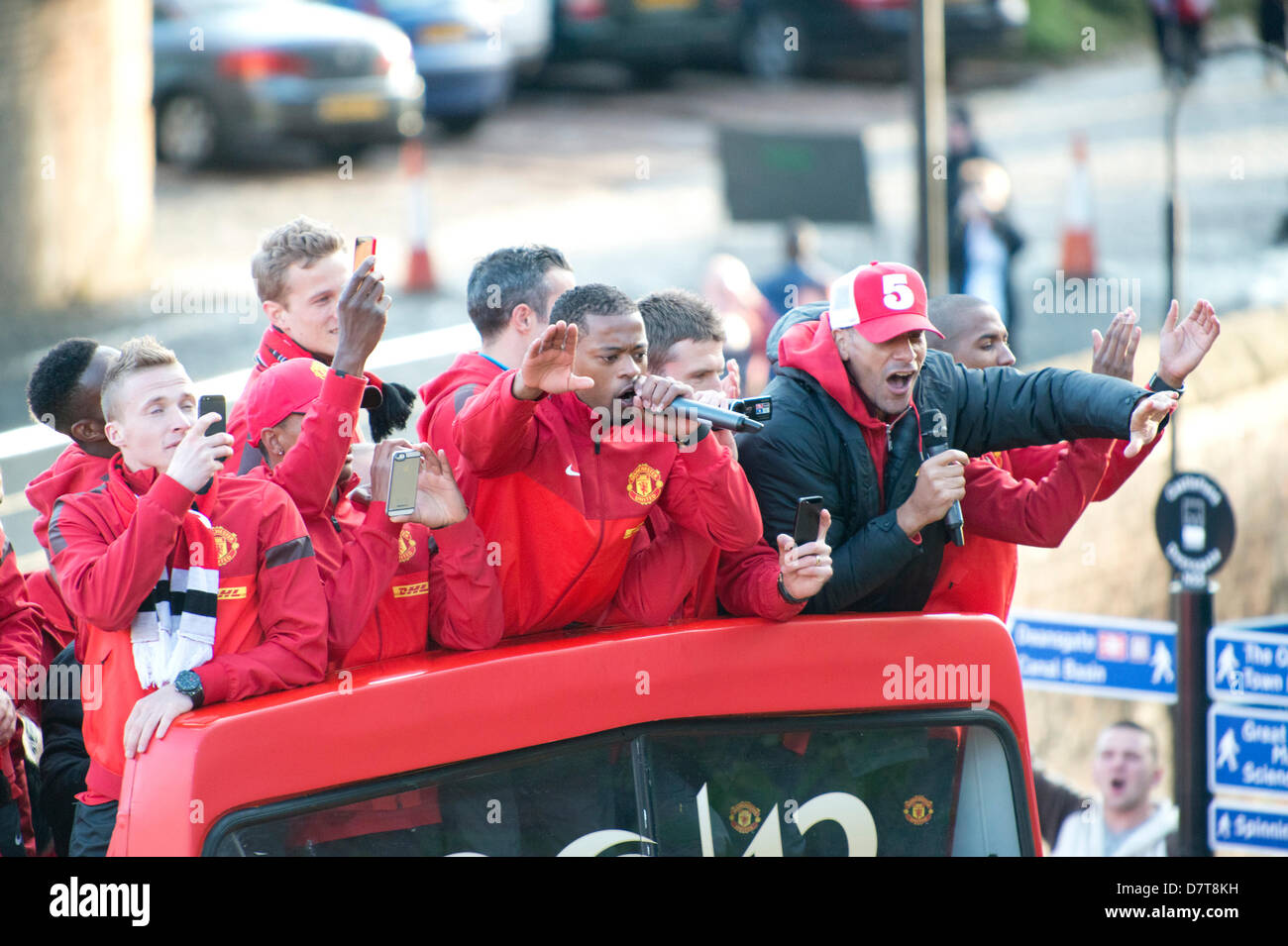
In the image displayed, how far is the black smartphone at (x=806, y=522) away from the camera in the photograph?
3785 mm

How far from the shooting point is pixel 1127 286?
589 inches

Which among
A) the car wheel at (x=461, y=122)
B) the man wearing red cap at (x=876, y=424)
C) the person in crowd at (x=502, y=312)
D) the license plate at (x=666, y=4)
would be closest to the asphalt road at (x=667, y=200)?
the car wheel at (x=461, y=122)

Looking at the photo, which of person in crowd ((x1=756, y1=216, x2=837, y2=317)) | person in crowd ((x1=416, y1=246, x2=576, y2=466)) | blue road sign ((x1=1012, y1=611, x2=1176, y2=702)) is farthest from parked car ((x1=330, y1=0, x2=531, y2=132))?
person in crowd ((x1=416, y1=246, x2=576, y2=466))

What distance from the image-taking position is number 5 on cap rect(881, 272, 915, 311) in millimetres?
4145

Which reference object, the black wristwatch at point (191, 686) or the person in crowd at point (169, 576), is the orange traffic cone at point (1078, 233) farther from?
the black wristwatch at point (191, 686)

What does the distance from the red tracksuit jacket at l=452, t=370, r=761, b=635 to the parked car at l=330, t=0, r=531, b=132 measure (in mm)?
15354

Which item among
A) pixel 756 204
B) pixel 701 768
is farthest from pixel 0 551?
pixel 756 204

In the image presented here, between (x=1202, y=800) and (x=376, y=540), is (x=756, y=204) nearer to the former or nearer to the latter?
(x=1202, y=800)

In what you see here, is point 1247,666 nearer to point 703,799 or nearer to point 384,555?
point 703,799

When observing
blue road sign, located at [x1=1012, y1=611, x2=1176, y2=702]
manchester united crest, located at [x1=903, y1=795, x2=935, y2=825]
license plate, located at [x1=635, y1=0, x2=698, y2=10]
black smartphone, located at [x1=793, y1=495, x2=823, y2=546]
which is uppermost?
license plate, located at [x1=635, y1=0, x2=698, y2=10]

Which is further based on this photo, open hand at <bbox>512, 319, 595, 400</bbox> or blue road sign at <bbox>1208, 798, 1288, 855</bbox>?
blue road sign at <bbox>1208, 798, 1288, 855</bbox>

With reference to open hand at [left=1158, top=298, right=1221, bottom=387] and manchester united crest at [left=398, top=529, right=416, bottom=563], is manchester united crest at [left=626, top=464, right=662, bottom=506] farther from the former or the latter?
open hand at [left=1158, top=298, right=1221, bottom=387]
